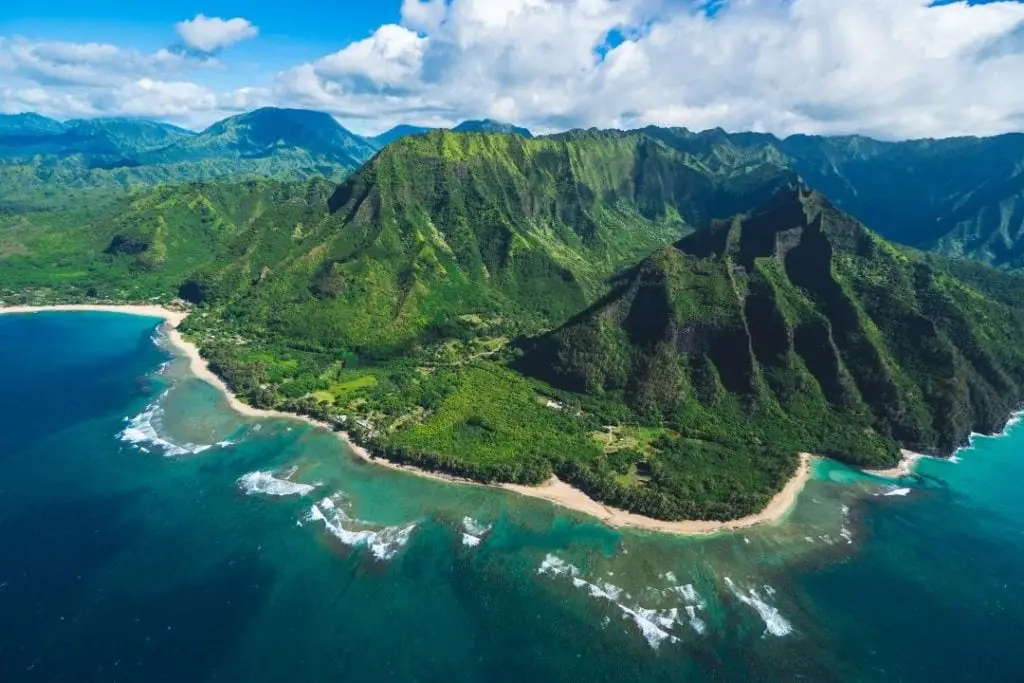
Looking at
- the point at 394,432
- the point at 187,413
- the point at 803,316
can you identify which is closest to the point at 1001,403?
the point at 803,316

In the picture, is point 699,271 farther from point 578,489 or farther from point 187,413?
point 187,413

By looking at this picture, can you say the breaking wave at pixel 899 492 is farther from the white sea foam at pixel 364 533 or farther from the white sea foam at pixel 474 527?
the white sea foam at pixel 364 533

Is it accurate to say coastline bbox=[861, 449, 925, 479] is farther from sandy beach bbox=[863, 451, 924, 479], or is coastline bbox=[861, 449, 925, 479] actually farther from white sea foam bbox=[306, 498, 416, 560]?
white sea foam bbox=[306, 498, 416, 560]

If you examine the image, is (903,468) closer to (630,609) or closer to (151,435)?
(630,609)

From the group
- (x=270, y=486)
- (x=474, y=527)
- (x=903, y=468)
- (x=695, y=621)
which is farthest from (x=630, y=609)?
(x=903, y=468)

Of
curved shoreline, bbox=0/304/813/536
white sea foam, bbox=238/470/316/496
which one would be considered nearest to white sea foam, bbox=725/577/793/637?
curved shoreline, bbox=0/304/813/536

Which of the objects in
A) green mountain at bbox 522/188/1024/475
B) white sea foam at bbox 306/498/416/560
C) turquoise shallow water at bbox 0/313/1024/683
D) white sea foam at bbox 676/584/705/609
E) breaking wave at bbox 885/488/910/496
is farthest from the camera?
green mountain at bbox 522/188/1024/475
